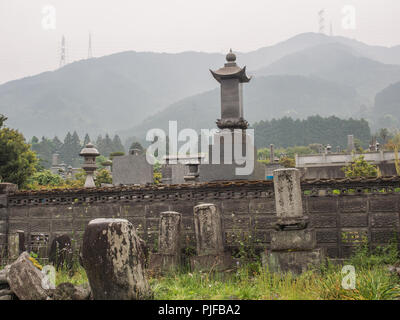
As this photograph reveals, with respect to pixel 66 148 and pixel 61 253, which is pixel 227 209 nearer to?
pixel 61 253

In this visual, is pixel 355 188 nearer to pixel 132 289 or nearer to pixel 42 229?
pixel 132 289

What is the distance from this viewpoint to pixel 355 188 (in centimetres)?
858

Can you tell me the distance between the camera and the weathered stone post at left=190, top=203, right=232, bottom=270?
26.2 ft

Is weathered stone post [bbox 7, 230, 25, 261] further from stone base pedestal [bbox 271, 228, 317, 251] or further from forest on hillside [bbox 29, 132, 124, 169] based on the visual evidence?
forest on hillside [bbox 29, 132, 124, 169]

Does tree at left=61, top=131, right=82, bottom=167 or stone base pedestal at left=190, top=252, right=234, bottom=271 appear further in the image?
tree at left=61, top=131, right=82, bottom=167

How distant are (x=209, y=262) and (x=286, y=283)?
2.10m

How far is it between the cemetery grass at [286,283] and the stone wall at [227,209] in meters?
0.62

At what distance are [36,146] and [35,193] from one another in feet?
316

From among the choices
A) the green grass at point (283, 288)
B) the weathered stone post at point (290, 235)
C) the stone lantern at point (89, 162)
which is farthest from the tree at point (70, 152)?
the green grass at point (283, 288)

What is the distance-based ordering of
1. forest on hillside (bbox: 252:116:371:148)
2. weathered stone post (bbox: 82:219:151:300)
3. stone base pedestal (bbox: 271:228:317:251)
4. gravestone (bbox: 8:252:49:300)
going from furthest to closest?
forest on hillside (bbox: 252:116:371:148) → stone base pedestal (bbox: 271:228:317:251) → gravestone (bbox: 8:252:49:300) → weathered stone post (bbox: 82:219:151:300)

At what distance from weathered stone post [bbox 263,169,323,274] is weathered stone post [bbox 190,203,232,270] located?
3.13 feet

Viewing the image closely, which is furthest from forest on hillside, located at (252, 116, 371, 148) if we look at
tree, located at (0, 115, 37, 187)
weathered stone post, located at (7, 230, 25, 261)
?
weathered stone post, located at (7, 230, 25, 261)

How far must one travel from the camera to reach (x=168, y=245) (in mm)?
8227

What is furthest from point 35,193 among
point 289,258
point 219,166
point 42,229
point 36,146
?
point 36,146
